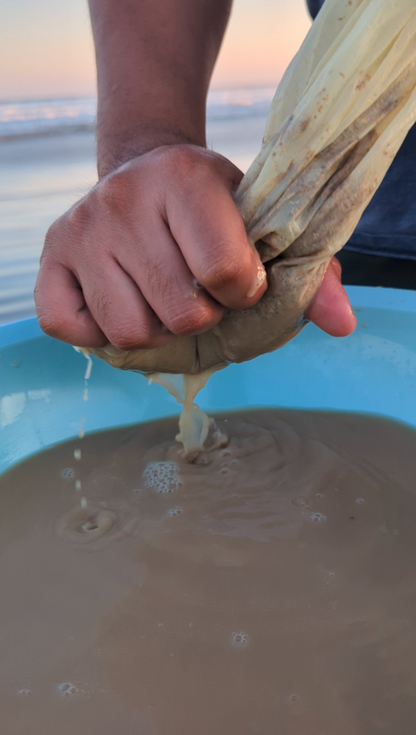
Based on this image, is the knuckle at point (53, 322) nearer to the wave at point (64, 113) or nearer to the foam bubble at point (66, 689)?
the foam bubble at point (66, 689)

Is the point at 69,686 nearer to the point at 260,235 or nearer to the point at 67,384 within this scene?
the point at 260,235

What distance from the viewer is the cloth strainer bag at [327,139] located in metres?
0.56

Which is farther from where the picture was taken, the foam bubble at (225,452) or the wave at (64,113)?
the wave at (64,113)

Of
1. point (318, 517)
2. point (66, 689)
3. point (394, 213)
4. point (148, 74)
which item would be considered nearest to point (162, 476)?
point (318, 517)

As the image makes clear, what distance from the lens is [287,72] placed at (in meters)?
0.66

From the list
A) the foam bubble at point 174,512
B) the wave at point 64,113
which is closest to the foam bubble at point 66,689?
the foam bubble at point 174,512

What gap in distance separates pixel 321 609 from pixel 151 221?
508 mm

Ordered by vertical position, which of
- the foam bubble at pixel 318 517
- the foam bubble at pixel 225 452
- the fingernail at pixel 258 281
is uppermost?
the fingernail at pixel 258 281

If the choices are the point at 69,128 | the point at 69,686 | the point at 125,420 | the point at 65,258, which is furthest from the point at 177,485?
the point at 69,128

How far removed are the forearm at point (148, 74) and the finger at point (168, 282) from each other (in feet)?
0.80

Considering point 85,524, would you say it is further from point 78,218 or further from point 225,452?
point 78,218

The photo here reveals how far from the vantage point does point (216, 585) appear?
799mm

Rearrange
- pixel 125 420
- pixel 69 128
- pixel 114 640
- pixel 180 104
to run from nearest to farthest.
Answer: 1. pixel 114 640
2. pixel 180 104
3. pixel 125 420
4. pixel 69 128

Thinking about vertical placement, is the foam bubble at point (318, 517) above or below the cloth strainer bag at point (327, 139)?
below
